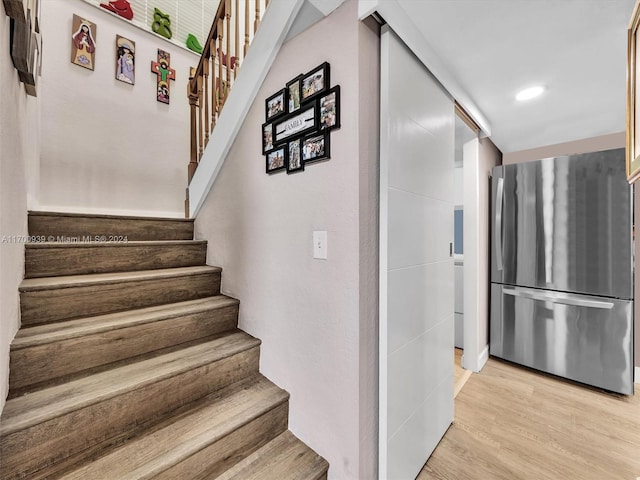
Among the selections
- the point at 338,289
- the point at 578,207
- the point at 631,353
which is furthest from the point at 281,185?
the point at 631,353

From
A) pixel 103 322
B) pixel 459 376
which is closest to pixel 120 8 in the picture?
pixel 103 322

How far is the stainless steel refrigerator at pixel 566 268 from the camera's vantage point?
2.08 metres

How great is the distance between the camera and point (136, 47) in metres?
2.73

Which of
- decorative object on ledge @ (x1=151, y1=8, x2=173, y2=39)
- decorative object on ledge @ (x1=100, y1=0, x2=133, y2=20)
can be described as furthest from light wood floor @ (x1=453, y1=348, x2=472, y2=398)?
decorative object on ledge @ (x1=100, y1=0, x2=133, y2=20)

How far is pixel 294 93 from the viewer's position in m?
1.34

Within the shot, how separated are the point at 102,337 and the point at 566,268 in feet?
10.4

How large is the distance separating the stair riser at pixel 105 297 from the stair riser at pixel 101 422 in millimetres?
547

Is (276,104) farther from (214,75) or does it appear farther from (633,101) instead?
(633,101)


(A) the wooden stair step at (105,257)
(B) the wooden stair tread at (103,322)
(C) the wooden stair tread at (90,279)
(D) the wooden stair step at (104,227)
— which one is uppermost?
(D) the wooden stair step at (104,227)

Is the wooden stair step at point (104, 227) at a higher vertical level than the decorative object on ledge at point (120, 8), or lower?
lower

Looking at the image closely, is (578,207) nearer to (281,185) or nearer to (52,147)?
(281,185)

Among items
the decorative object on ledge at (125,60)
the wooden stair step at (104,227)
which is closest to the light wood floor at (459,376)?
the wooden stair step at (104,227)

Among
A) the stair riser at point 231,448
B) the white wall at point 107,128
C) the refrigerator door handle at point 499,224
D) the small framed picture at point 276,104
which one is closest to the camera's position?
the stair riser at point 231,448

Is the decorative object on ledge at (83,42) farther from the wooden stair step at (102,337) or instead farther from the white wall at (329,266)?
the wooden stair step at (102,337)
